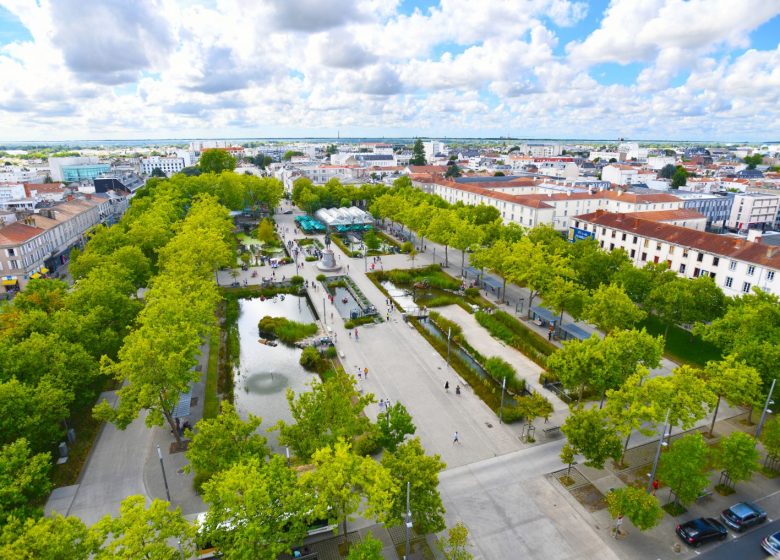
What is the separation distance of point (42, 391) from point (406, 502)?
22761mm

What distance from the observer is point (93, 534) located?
16719 mm

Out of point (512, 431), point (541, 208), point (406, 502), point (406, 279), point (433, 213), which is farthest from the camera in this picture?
point (541, 208)

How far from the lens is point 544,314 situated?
Result: 163 ft

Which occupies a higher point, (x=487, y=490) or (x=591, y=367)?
(x=591, y=367)

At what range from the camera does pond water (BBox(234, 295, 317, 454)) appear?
34.8 m

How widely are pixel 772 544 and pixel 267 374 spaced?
119 ft

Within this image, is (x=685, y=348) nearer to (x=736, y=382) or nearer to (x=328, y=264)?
(x=736, y=382)

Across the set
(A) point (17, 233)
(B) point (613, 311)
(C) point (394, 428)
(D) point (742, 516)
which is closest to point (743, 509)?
(D) point (742, 516)

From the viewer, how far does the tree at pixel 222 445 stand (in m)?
22.3

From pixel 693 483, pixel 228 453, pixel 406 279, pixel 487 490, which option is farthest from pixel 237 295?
pixel 693 483

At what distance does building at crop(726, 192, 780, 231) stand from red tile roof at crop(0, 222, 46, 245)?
13094cm

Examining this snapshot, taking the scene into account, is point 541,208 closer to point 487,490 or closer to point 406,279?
point 406,279

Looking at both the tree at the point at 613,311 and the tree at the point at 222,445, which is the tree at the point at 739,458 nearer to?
the tree at the point at 613,311

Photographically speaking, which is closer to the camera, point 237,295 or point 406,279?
point 237,295
